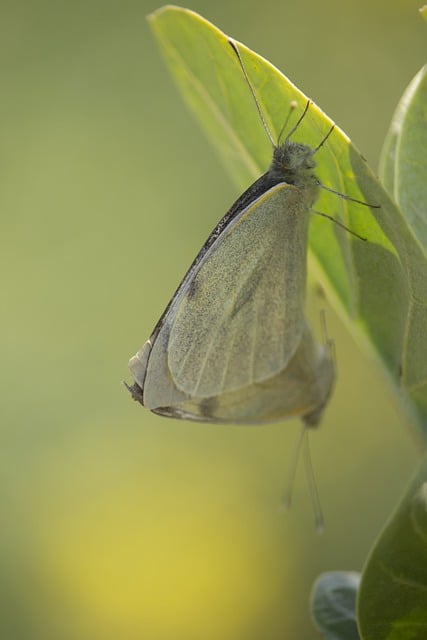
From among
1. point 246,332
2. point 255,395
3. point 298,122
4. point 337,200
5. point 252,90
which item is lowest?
point 255,395

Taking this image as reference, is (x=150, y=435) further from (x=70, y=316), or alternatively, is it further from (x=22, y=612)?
(x=22, y=612)

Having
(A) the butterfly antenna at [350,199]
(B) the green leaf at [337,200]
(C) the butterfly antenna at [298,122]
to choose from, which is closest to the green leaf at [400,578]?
(B) the green leaf at [337,200]

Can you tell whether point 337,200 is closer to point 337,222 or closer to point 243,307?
point 337,222

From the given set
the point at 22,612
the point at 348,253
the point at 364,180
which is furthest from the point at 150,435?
the point at 364,180

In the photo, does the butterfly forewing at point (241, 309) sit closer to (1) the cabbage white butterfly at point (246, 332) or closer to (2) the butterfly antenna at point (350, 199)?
(1) the cabbage white butterfly at point (246, 332)

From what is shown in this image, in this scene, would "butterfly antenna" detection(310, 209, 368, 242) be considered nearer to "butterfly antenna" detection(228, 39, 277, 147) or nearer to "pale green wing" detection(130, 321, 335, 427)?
"butterfly antenna" detection(228, 39, 277, 147)

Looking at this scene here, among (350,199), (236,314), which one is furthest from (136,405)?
(350,199)
